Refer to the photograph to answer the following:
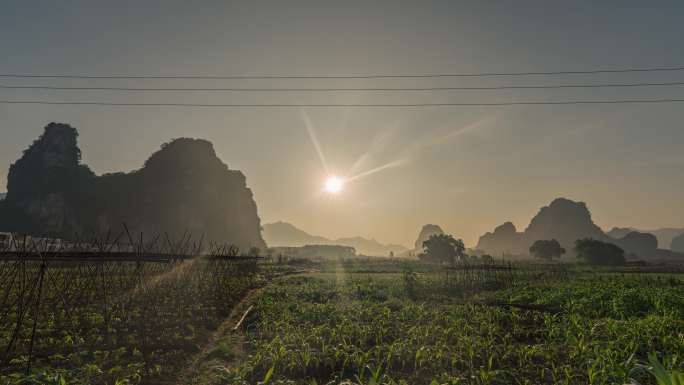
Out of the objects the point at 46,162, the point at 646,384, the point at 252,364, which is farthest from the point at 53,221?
the point at 646,384

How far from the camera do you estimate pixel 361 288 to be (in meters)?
21.0

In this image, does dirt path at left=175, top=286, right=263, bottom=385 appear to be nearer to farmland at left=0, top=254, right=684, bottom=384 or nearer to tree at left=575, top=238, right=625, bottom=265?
farmland at left=0, top=254, right=684, bottom=384

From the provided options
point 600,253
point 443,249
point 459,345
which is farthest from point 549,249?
point 459,345

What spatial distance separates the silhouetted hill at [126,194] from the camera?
101 m

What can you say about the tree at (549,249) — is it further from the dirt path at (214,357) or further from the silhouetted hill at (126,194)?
the dirt path at (214,357)

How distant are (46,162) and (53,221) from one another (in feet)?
64.3

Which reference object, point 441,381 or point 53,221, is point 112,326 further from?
point 53,221

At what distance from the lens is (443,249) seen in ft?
260

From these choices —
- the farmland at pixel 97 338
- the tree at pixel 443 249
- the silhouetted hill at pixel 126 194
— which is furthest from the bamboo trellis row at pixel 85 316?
the silhouetted hill at pixel 126 194

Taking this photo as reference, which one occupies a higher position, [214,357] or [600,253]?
[600,253]

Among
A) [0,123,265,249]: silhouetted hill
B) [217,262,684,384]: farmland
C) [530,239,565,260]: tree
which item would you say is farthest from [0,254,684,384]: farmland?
[530,239,565,260]: tree

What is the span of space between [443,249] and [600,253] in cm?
2933

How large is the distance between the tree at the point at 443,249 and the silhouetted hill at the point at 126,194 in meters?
71.7

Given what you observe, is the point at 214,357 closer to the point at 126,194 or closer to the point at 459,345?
the point at 459,345
